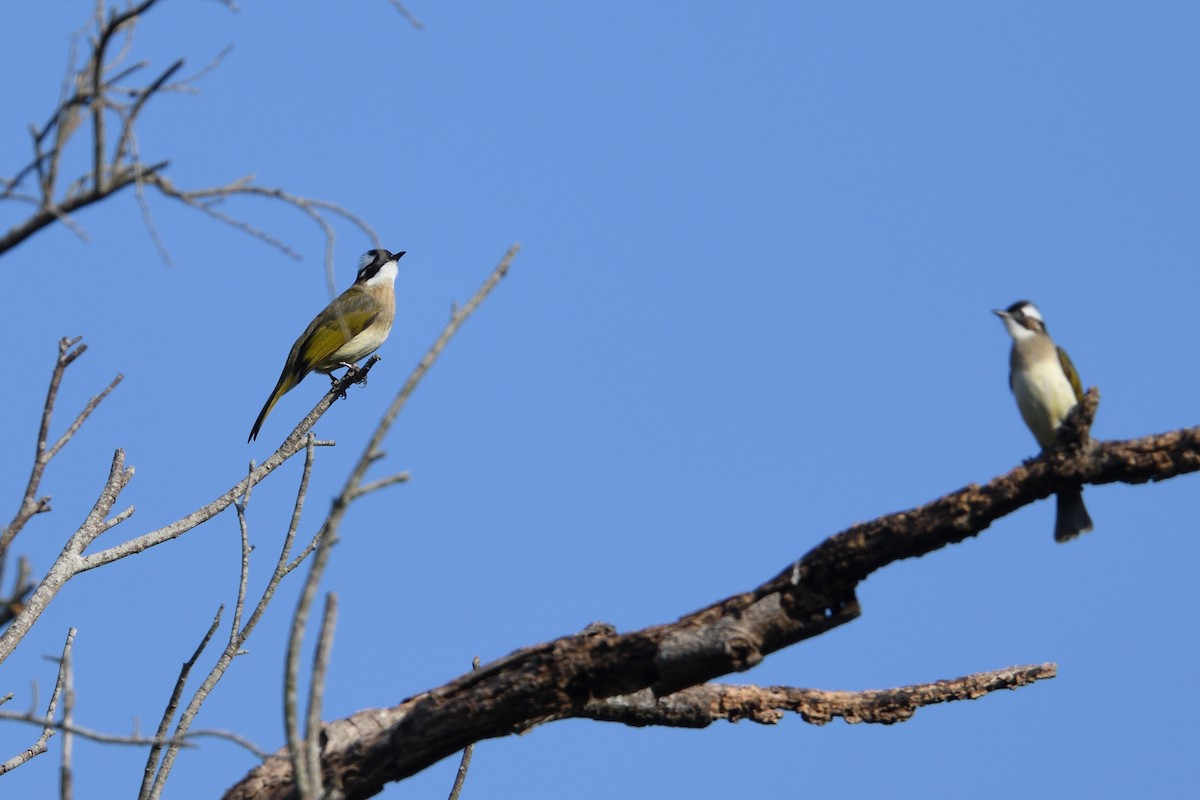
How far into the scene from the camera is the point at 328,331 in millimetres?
11414

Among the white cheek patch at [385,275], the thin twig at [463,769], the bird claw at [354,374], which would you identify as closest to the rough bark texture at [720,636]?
the thin twig at [463,769]

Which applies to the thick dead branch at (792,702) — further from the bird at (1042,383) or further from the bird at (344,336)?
the bird at (344,336)

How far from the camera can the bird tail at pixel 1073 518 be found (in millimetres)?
5023

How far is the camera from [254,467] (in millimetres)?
6086

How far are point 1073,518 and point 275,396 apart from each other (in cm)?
760

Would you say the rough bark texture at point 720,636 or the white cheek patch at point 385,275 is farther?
the white cheek patch at point 385,275

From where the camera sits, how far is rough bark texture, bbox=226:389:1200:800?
4.34 m

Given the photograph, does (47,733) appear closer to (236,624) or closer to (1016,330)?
(236,624)

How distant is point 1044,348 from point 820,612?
90.6 inches

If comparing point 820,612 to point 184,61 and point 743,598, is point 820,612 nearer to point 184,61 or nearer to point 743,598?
point 743,598

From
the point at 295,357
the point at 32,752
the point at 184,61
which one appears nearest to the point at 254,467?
the point at 32,752

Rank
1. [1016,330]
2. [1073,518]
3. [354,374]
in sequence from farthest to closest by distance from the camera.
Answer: [354,374] < [1016,330] < [1073,518]

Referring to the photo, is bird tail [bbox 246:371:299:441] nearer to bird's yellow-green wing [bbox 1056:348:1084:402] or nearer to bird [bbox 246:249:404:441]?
bird [bbox 246:249:404:441]

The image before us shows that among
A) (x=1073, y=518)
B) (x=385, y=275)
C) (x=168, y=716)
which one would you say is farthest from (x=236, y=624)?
(x=385, y=275)
